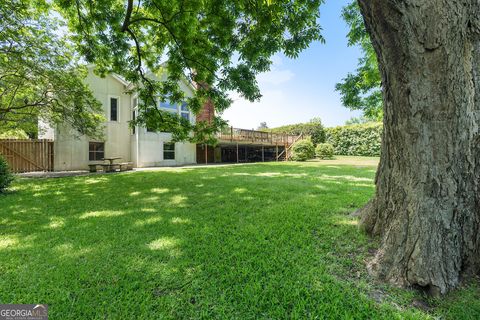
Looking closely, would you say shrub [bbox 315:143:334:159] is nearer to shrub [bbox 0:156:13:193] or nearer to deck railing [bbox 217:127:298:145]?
deck railing [bbox 217:127:298:145]

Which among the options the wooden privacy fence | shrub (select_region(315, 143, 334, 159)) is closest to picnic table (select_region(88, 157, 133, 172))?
the wooden privacy fence

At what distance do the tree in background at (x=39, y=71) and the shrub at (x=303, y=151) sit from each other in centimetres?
1428

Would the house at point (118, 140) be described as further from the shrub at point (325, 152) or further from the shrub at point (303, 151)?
the shrub at point (325, 152)

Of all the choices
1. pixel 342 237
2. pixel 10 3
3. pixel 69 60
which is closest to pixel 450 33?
pixel 342 237

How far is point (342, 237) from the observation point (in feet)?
9.91

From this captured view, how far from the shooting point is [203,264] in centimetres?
250

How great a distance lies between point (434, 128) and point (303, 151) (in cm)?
1694

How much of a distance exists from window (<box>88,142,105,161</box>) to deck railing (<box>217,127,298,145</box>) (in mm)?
8136

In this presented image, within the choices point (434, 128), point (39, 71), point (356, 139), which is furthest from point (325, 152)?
point (39, 71)

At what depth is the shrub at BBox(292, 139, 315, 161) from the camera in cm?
1855

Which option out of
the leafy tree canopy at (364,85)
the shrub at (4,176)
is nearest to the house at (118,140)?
the shrub at (4,176)

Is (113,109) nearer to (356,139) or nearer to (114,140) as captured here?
(114,140)

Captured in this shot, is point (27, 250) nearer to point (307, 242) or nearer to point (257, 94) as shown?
point (307, 242)

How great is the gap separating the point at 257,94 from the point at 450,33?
4190 mm
